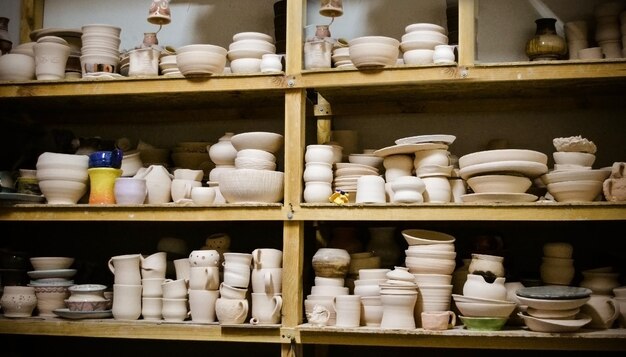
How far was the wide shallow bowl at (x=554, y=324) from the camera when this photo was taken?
2771mm

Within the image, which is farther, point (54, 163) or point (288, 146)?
point (54, 163)

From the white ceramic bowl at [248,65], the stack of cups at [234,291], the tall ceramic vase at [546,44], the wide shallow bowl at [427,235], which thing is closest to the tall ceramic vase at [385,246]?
the wide shallow bowl at [427,235]

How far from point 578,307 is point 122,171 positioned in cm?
211

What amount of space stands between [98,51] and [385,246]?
5.30 feet

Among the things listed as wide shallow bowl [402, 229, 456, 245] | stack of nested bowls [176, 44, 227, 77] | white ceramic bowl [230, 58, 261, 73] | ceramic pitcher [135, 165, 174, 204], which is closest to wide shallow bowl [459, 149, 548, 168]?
wide shallow bowl [402, 229, 456, 245]

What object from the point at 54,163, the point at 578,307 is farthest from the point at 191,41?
the point at 578,307

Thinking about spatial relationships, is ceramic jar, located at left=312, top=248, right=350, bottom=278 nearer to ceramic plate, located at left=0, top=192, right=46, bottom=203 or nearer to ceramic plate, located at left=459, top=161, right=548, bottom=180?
ceramic plate, located at left=459, top=161, right=548, bottom=180

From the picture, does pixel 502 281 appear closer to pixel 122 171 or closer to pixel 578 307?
pixel 578 307

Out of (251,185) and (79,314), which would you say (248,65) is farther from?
(79,314)

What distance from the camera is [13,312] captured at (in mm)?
3330

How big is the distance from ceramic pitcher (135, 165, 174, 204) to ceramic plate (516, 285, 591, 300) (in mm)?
1603

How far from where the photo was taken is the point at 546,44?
A: 3.21 metres

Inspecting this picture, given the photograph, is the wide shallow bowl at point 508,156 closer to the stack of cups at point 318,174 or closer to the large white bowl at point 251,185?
the stack of cups at point 318,174

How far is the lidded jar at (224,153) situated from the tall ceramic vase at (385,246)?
28.5 inches
